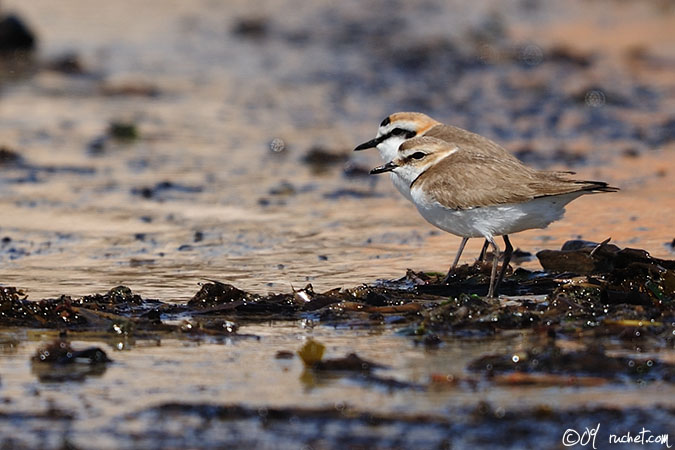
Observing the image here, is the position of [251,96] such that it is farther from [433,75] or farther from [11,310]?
[11,310]

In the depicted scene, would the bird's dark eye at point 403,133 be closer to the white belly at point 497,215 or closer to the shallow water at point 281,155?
the shallow water at point 281,155

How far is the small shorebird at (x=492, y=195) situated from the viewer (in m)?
6.14

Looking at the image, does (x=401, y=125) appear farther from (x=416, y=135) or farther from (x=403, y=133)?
(x=416, y=135)

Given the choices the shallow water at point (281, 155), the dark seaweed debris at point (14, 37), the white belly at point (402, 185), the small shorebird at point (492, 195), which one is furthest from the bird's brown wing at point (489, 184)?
the dark seaweed debris at point (14, 37)

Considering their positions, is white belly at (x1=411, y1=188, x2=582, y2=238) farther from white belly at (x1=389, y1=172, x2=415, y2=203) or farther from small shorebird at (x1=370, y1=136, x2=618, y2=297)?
white belly at (x1=389, y1=172, x2=415, y2=203)

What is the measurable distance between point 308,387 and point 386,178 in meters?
5.94

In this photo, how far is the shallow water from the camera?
5035 millimetres

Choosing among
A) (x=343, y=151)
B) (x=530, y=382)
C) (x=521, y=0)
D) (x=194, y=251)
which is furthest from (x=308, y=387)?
(x=521, y=0)

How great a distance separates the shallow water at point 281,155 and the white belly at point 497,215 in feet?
2.66

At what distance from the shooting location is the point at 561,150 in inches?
446

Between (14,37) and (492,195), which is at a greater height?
(14,37)

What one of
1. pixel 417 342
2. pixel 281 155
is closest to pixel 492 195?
pixel 417 342

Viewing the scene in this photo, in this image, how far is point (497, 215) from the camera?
20.5 ft

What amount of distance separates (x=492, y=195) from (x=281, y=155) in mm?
5439
